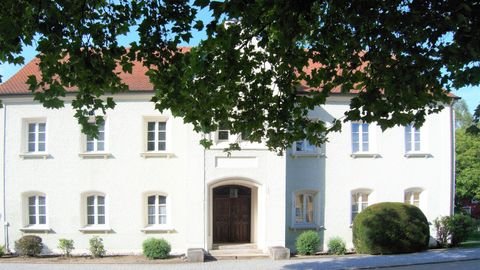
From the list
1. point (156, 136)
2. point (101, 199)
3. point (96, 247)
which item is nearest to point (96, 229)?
point (96, 247)

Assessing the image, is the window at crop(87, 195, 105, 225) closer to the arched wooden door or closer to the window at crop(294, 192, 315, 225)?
the arched wooden door

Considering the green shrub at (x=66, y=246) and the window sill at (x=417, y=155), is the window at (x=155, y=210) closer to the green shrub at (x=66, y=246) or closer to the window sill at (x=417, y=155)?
the green shrub at (x=66, y=246)

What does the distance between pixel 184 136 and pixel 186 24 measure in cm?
1286

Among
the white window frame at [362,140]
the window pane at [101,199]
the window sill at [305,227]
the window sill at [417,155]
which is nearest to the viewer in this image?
the window pane at [101,199]

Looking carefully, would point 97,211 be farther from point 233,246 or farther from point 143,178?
point 233,246

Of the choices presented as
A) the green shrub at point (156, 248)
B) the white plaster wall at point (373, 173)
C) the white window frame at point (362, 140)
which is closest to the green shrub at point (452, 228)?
the white plaster wall at point (373, 173)

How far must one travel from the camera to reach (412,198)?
74.7 feet

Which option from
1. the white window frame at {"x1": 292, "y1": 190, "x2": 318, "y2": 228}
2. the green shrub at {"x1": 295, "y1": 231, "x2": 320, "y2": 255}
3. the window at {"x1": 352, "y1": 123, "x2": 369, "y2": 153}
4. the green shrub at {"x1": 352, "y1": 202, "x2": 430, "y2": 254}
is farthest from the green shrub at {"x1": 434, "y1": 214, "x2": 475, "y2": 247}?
the green shrub at {"x1": 295, "y1": 231, "x2": 320, "y2": 255}

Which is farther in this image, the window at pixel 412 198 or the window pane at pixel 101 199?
the window at pixel 412 198

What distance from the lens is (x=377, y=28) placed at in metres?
7.73

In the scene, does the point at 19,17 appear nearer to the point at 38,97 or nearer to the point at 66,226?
the point at 38,97

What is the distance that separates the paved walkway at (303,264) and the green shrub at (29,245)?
4.27 ft

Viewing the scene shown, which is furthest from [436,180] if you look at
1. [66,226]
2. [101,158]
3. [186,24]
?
[186,24]

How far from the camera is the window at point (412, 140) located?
2258cm
